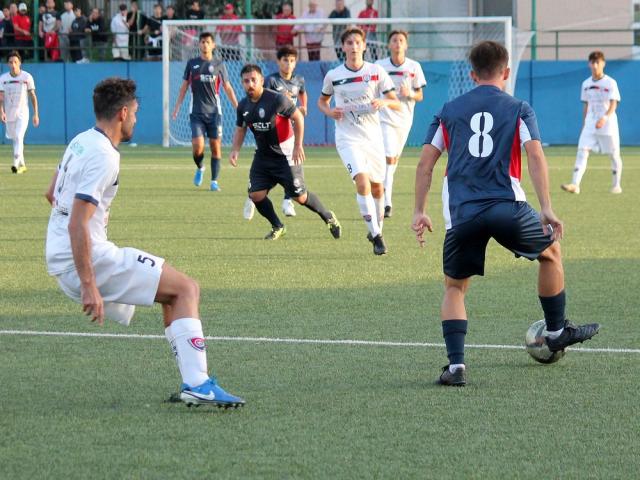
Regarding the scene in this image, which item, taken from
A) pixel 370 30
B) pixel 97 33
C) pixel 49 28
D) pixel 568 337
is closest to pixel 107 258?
pixel 568 337

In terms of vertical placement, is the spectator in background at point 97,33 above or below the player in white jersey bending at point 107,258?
above

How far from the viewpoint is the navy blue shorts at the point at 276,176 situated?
44.8ft

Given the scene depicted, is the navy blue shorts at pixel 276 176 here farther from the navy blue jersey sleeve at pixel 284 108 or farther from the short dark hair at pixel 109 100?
the short dark hair at pixel 109 100

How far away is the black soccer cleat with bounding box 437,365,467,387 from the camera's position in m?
6.65

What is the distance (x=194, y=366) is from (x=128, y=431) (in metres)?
0.50

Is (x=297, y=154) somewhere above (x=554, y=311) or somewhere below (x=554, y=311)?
above

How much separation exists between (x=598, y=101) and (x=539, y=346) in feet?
44.7

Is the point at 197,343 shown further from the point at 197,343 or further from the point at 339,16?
the point at 339,16

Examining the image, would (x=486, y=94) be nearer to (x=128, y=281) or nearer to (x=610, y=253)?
(x=128, y=281)

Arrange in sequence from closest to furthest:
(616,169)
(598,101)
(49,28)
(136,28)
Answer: (616,169)
(598,101)
(136,28)
(49,28)

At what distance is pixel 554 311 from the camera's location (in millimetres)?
7129

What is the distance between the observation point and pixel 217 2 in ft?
122

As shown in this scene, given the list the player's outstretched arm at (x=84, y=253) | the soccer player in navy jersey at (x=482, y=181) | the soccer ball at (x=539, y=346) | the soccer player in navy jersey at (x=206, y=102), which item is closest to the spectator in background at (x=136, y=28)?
the soccer player in navy jersey at (x=206, y=102)

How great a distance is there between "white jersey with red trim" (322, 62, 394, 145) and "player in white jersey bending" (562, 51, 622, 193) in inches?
272
